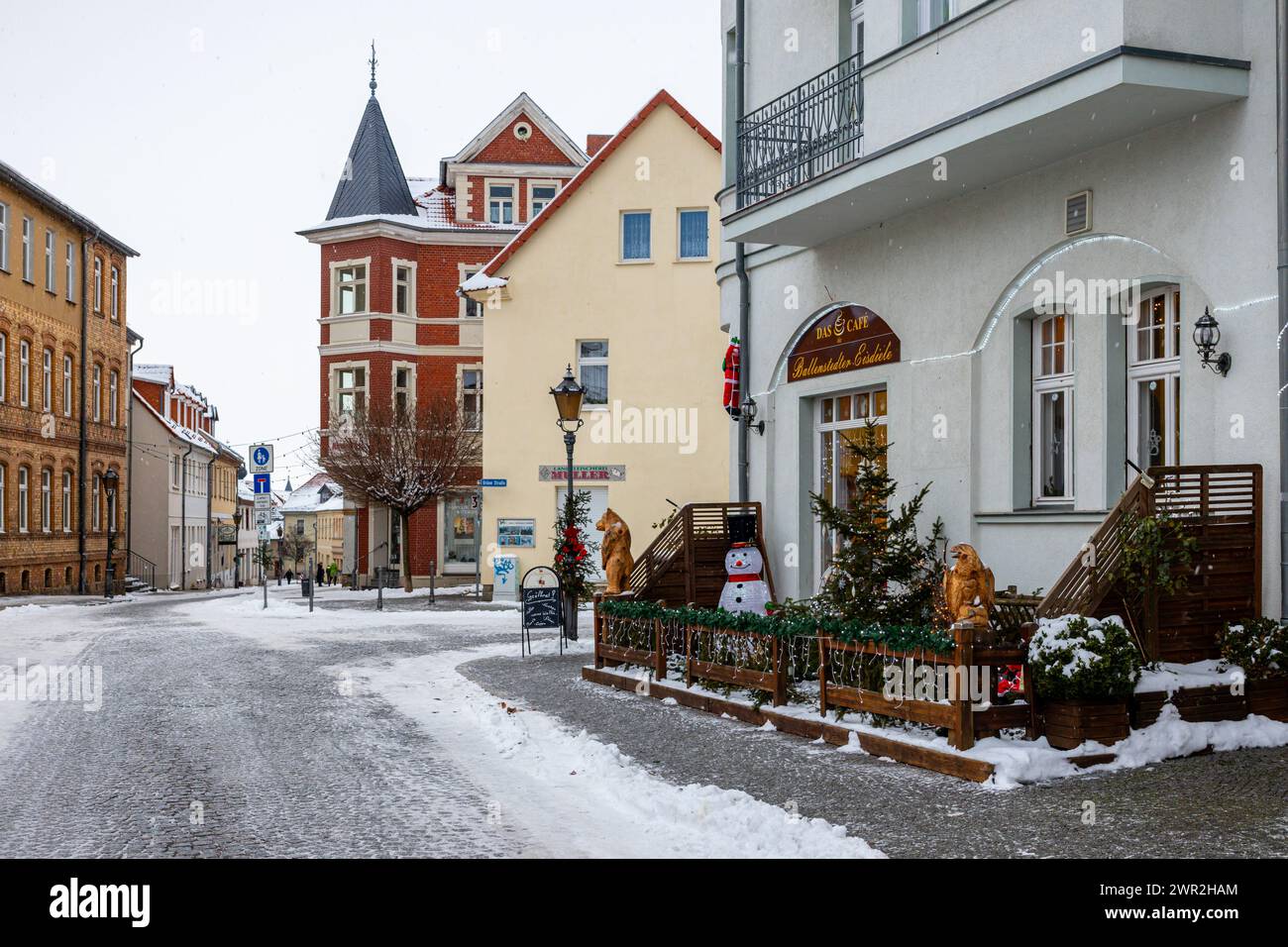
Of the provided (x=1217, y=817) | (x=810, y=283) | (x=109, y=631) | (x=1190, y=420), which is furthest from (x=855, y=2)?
(x=109, y=631)

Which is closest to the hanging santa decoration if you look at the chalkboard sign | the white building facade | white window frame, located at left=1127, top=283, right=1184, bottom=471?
the white building facade

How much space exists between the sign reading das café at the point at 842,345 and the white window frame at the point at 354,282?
2992cm

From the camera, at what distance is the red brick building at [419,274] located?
4369 centimetres

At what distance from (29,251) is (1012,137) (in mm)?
36947

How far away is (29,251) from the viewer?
4009cm

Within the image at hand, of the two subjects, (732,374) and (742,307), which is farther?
(732,374)

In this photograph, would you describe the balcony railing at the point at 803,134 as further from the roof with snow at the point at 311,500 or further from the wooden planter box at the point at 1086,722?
the roof with snow at the point at 311,500

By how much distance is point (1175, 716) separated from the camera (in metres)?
8.64

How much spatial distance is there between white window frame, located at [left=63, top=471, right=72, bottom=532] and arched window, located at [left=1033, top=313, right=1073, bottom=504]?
126ft

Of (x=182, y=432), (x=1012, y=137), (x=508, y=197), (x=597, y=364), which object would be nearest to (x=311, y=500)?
(x=182, y=432)

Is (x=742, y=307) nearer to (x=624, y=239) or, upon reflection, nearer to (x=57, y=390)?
(x=624, y=239)

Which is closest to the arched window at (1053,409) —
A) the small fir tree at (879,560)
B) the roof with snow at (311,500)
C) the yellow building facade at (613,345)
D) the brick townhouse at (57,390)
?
the small fir tree at (879,560)

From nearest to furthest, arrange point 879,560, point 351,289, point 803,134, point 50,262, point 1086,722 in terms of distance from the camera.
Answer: point 1086,722, point 879,560, point 803,134, point 50,262, point 351,289
